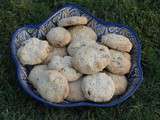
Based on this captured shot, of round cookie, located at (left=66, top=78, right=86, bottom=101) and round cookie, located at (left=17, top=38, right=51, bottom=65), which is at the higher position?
round cookie, located at (left=17, top=38, right=51, bottom=65)

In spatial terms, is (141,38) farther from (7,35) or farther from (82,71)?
(7,35)

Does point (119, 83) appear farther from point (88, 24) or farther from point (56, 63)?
point (88, 24)

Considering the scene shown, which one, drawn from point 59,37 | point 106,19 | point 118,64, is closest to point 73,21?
point 59,37

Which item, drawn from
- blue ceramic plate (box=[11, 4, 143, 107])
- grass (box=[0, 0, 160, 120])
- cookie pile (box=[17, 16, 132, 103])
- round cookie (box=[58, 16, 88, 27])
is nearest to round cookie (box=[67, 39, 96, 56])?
cookie pile (box=[17, 16, 132, 103])

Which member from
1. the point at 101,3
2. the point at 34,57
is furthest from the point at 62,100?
the point at 101,3

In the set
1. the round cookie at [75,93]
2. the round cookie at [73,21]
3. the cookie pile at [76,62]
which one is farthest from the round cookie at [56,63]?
the round cookie at [73,21]

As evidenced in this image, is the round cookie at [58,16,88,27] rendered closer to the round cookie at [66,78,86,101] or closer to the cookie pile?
the cookie pile
